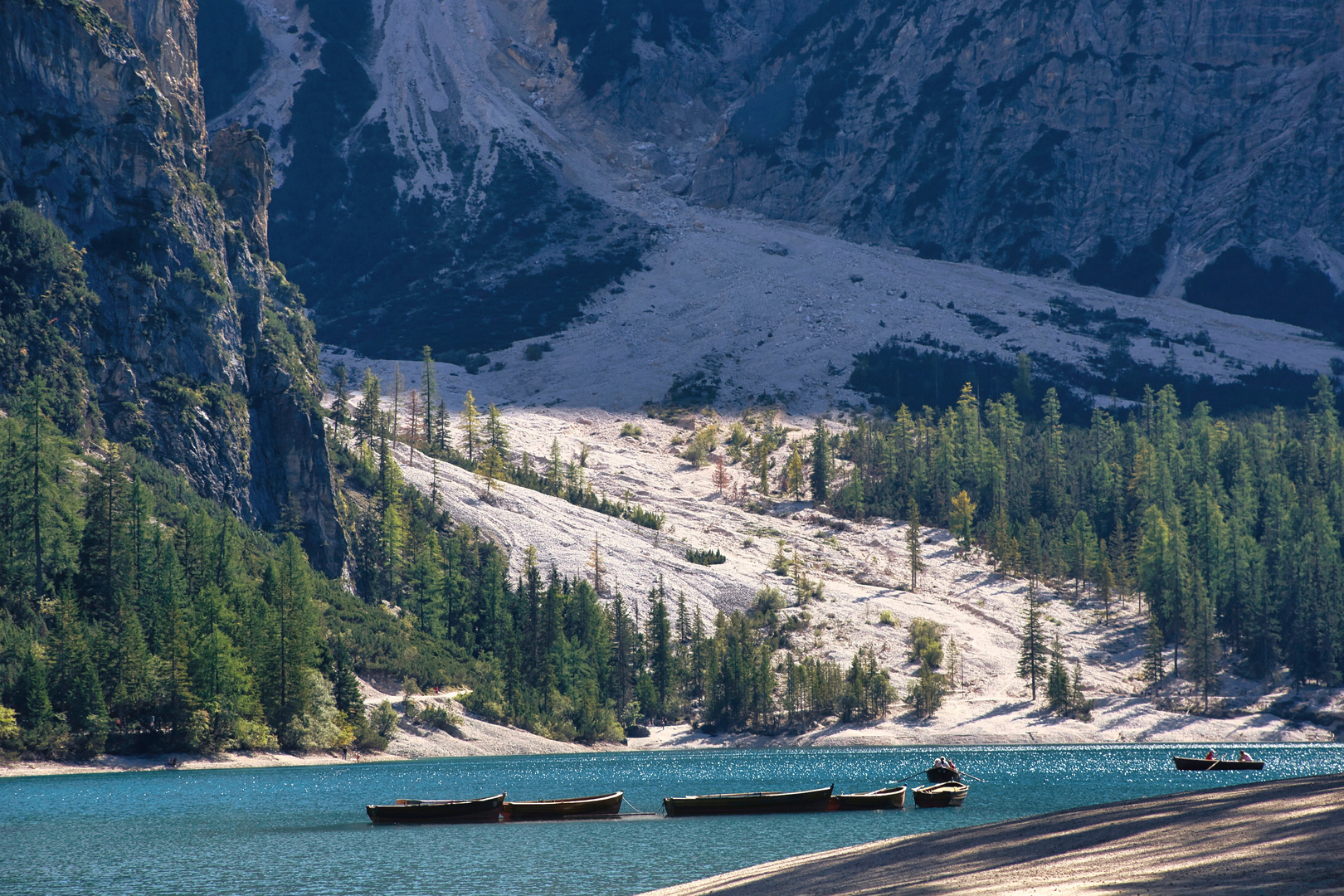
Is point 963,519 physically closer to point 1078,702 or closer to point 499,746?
point 1078,702

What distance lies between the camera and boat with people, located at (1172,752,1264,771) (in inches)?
3440

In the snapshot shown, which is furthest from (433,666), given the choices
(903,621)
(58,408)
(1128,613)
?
(1128,613)

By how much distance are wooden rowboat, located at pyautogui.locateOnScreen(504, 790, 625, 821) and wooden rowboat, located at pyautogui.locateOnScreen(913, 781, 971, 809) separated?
16.6 m

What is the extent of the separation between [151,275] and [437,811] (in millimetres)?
103073

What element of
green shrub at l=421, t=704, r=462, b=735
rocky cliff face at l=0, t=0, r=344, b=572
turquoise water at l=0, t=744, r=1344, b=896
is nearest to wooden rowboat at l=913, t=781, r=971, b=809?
turquoise water at l=0, t=744, r=1344, b=896

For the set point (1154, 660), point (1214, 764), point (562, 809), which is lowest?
point (1214, 764)

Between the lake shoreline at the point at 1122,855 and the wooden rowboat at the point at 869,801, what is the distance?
2869 centimetres

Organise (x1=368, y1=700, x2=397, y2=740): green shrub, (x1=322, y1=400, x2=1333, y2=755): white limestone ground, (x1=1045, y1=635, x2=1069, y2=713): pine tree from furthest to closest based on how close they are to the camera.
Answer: (x1=1045, y1=635, x2=1069, y2=713): pine tree
(x1=322, y1=400, x2=1333, y2=755): white limestone ground
(x1=368, y1=700, x2=397, y2=740): green shrub

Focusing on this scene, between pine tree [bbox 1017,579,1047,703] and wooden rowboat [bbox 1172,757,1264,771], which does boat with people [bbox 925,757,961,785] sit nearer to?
wooden rowboat [bbox 1172,757,1264,771]

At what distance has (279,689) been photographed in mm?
102375

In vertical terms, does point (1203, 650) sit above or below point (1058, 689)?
above

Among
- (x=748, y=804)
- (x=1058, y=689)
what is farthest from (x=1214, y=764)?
(x=1058, y=689)

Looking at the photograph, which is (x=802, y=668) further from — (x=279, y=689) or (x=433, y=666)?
(x=279, y=689)

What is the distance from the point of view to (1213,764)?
8862 centimetres
